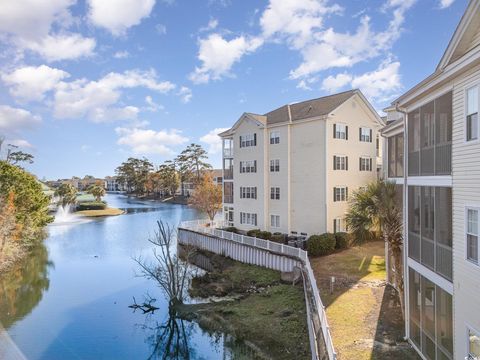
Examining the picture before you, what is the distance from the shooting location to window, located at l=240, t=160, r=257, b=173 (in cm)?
3231

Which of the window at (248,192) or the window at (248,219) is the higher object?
the window at (248,192)

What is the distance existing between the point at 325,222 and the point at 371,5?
15.6 m

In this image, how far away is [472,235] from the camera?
8.18 meters

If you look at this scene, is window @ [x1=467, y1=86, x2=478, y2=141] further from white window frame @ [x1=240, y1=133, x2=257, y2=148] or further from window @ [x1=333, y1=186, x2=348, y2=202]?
white window frame @ [x1=240, y1=133, x2=257, y2=148]

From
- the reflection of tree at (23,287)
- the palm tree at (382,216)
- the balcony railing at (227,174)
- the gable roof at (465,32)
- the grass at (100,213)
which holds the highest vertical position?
the gable roof at (465,32)

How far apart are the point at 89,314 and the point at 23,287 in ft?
29.7

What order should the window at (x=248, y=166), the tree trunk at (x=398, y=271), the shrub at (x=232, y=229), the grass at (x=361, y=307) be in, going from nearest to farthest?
the grass at (x=361, y=307) → the tree trunk at (x=398, y=271) → the window at (x=248, y=166) → the shrub at (x=232, y=229)

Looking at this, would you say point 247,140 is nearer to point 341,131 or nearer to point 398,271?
point 341,131

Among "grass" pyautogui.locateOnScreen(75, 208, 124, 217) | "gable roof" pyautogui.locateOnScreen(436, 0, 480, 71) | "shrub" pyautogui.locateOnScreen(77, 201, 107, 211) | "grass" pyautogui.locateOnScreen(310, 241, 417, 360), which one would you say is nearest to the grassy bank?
"grass" pyautogui.locateOnScreen(310, 241, 417, 360)

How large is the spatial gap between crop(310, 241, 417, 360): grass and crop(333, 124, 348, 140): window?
31.6 feet

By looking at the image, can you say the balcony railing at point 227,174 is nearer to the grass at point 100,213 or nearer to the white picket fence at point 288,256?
the white picket fence at point 288,256

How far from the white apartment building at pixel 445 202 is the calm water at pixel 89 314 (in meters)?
8.64

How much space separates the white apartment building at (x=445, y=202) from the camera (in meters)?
8.08

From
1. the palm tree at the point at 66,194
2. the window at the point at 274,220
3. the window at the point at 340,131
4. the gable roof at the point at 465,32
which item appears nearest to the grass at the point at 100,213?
the palm tree at the point at 66,194
